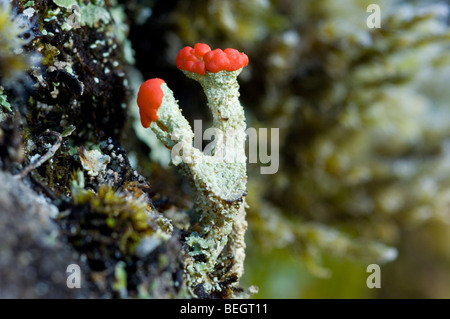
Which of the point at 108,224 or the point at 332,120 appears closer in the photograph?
the point at 108,224

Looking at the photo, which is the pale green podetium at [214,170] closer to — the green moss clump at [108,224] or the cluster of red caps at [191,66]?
the cluster of red caps at [191,66]

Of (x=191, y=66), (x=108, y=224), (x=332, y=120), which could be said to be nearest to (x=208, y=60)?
(x=191, y=66)

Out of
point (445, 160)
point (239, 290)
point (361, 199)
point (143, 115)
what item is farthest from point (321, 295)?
point (143, 115)

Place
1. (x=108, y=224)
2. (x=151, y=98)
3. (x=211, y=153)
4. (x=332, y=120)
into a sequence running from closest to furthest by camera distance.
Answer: (x=108, y=224) → (x=151, y=98) → (x=211, y=153) → (x=332, y=120)

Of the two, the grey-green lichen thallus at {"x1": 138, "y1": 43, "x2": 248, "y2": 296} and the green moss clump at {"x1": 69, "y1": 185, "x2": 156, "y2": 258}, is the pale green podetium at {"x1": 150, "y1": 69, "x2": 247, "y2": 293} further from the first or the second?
the green moss clump at {"x1": 69, "y1": 185, "x2": 156, "y2": 258}

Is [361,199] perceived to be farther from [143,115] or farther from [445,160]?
[143,115]

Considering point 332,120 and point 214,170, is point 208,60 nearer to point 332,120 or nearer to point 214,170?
point 214,170

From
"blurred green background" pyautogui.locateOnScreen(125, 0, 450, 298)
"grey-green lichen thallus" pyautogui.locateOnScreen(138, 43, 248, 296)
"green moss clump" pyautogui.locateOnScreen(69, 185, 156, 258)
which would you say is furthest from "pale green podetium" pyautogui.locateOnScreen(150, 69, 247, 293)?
"blurred green background" pyautogui.locateOnScreen(125, 0, 450, 298)
